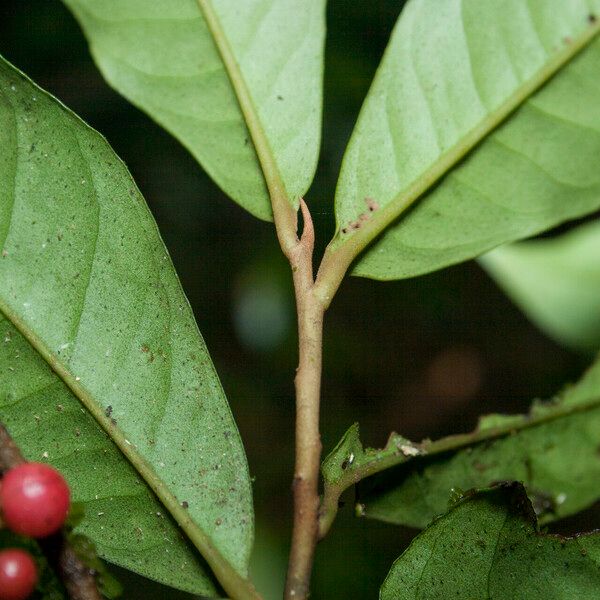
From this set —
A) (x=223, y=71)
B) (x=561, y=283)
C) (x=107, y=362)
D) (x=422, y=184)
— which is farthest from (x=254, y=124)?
(x=561, y=283)

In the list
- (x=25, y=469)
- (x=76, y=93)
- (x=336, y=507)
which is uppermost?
(x=25, y=469)

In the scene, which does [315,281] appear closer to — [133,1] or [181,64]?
[181,64]

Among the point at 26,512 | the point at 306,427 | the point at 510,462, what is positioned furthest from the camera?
the point at 510,462

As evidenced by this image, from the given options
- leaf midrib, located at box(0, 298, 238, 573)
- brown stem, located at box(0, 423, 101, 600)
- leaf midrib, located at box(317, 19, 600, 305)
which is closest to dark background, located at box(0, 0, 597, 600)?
leaf midrib, located at box(317, 19, 600, 305)

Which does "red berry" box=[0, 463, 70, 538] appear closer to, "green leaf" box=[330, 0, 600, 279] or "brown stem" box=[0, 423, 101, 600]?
"brown stem" box=[0, 423, 101, 600]

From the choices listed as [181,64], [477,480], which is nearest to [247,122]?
[181,64]

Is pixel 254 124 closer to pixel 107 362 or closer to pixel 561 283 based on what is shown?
pixel 107 362
